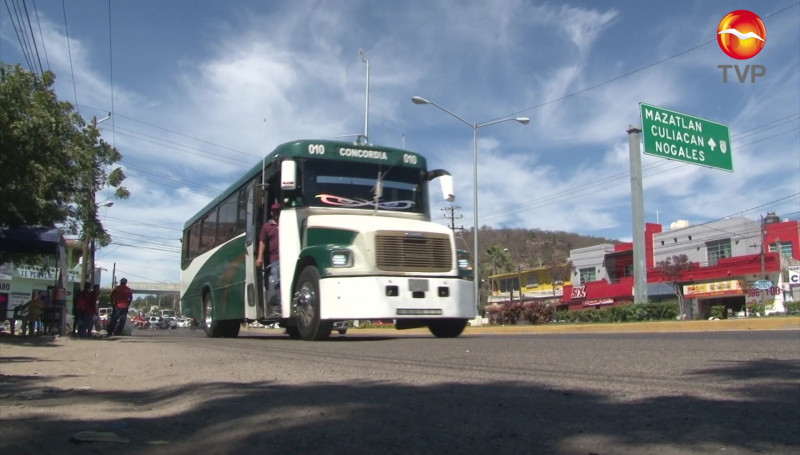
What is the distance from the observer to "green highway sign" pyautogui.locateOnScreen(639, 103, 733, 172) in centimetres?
1903

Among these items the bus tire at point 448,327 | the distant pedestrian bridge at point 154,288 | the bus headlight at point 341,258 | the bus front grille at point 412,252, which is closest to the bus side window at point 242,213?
the bus headlight at point 341,258

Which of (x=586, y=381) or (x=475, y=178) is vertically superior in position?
(x=475, y=178)

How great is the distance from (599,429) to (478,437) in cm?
59

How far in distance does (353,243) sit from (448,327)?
2.63m

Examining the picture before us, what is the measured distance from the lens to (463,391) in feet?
14.4

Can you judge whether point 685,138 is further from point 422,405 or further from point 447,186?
point 422,405

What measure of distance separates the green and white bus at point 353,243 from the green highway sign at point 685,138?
32.9ft

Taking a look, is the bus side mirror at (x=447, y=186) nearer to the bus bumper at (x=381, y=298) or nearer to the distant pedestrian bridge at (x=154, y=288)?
the bus bumper at (x=381, y=298)

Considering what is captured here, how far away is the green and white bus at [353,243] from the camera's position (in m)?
9.58

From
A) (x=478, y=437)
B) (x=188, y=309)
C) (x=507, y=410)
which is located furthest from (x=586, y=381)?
(x=188, y=309)

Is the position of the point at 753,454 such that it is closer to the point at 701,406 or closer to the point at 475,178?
the point at 701,406

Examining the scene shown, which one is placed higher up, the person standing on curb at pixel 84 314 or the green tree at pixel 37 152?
the green tree at pixel 37 152

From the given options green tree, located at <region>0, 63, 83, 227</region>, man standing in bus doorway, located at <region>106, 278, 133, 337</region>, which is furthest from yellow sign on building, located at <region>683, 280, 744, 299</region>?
green tree, located at <region>0, 63, 83, 227</region>

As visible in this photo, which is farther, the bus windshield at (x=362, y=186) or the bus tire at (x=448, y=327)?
the bus tire at (x=448, y=327)
